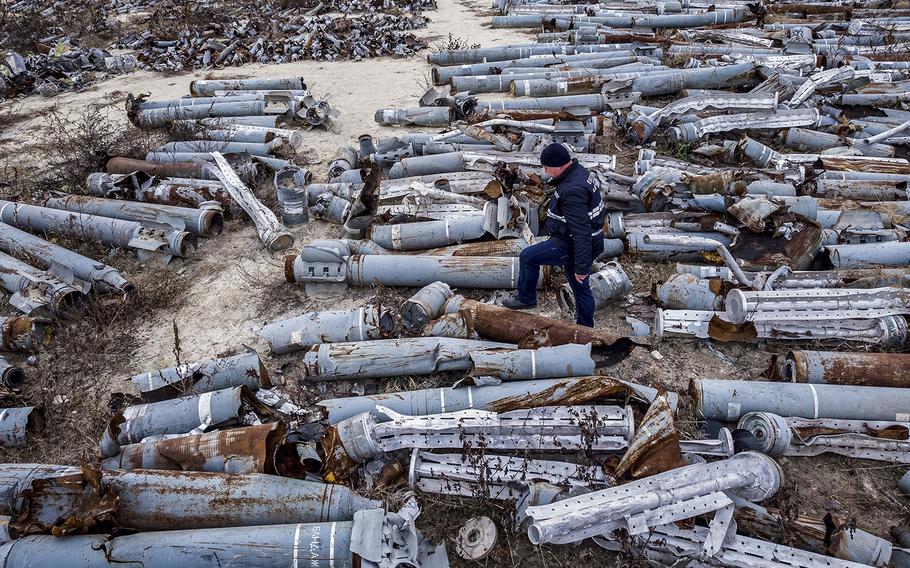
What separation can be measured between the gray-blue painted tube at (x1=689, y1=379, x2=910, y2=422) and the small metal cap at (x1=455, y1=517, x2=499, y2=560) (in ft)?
6.17

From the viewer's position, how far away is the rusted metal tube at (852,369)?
4.39m

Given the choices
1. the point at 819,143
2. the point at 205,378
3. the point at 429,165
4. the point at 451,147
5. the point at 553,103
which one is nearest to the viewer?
the point at 205,378

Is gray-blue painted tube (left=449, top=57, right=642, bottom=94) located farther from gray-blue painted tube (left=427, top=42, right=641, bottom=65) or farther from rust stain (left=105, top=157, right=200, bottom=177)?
rust stain (left=105, top=157, right=200, bottom=177)

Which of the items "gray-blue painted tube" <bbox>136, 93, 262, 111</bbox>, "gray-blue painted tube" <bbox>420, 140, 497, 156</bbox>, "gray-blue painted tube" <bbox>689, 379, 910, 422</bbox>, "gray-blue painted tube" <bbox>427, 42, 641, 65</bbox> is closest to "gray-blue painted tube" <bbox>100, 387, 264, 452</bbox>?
"gray-blue painted tube" <bbox>689, 379, 910, 422</bbox>

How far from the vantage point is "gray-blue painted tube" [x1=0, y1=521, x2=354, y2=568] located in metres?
3.25

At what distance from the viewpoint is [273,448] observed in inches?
156

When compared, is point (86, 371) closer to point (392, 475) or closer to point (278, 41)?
point (392, 475)

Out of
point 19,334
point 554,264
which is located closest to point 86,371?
point 19,334

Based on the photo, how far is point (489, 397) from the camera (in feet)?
14.1

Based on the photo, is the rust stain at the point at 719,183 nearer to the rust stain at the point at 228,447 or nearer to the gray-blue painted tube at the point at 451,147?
the gray-blue painted tube at the point at 451,147

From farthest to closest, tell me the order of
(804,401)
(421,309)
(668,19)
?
(668,19) → (421,309) → (804,401)

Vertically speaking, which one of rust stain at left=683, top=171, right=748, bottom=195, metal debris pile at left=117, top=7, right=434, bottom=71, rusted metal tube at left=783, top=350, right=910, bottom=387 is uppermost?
metal debris pile at left=117, top=7, right=434, bottom=71

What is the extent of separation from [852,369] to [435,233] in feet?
13.7

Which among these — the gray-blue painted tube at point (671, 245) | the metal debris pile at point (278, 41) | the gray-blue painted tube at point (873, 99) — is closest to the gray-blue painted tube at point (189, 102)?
the metal debris pile at point (278, 41)
